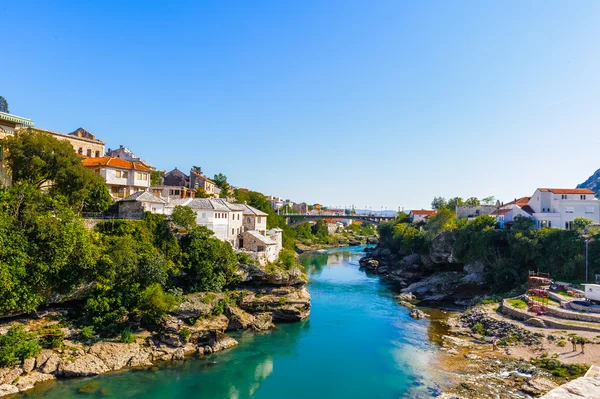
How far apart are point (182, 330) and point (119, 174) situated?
69.5ft

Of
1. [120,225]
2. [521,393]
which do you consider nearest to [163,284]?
[120,225]

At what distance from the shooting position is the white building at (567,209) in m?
43.0

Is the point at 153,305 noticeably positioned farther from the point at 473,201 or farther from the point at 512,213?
the point at 473,201

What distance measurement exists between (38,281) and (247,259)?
15.2 m

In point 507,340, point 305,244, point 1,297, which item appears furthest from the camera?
point 305,244

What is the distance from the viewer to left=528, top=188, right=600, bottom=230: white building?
43.0m

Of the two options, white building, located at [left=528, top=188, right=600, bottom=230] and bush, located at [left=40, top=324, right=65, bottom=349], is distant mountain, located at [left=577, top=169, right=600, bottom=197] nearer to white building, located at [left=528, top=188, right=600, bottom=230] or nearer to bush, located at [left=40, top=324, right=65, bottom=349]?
white building, located at [left=528, top=188, right=600, bottom=230]

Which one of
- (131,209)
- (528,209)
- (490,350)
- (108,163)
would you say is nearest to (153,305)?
(131,209)

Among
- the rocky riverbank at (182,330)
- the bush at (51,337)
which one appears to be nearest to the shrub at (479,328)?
the rocky riverbank at (182,330)

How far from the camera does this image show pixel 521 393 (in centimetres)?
2000

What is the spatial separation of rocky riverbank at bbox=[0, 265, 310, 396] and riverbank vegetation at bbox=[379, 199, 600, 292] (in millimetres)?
21541

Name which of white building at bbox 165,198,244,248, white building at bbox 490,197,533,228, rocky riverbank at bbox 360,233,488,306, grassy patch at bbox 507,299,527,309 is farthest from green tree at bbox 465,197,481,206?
white building at bbox 165,198,244,248

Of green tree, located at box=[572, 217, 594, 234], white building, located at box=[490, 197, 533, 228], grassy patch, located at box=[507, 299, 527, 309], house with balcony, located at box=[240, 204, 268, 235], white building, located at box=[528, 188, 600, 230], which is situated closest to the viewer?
grassy patch, located at box=[507, 299, 527, 309]

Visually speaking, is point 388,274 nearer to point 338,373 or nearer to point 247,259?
point 247,259
